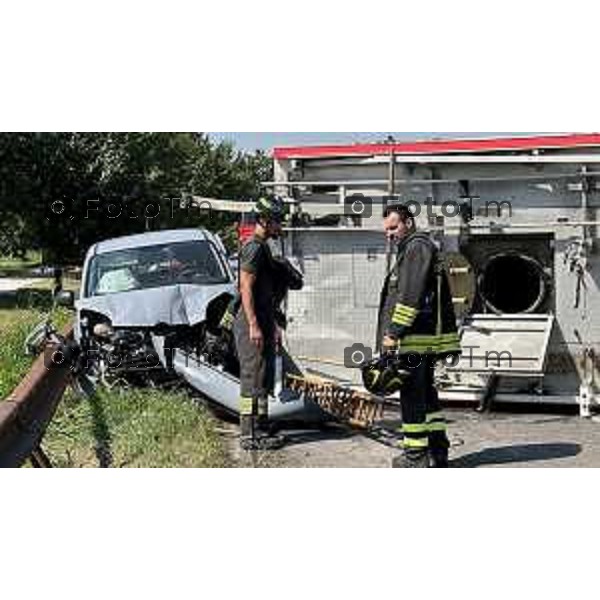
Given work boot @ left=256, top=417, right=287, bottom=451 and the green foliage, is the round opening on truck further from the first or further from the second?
work boot @ left=256, top=417, right=287, bottom=451

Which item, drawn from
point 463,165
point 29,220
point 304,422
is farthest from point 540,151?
point 29,220

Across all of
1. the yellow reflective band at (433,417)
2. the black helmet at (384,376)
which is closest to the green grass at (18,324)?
the black helmet at (384,376)

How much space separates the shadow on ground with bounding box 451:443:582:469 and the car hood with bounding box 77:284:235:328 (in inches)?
85.7

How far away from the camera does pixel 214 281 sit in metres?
7.21

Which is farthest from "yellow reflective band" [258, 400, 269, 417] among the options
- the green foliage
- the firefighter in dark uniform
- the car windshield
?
the green foliage

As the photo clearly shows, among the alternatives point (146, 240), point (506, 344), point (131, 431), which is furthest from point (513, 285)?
point (131, 431)

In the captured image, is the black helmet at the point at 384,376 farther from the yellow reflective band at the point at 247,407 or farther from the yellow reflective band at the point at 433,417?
the yellow reflective band at the point at 247,407

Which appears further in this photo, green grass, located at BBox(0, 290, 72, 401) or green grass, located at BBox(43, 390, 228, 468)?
green grass, located at BBox(0, 290, 72, 401)

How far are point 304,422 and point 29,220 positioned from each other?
2.78 m

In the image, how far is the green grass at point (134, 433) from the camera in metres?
5.43

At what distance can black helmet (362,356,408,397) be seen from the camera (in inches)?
203

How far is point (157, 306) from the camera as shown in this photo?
666 centimetres

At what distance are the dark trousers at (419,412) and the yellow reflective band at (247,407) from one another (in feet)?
3.59

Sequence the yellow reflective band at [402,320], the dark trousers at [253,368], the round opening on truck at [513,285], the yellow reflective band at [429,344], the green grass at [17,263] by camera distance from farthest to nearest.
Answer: the green grass at [17,263] → the round opening on truck at [513,285] → the dark trousers at [253,368] → the yellow reflective band at [429,344] → the yellow reflective band at [402,320]
